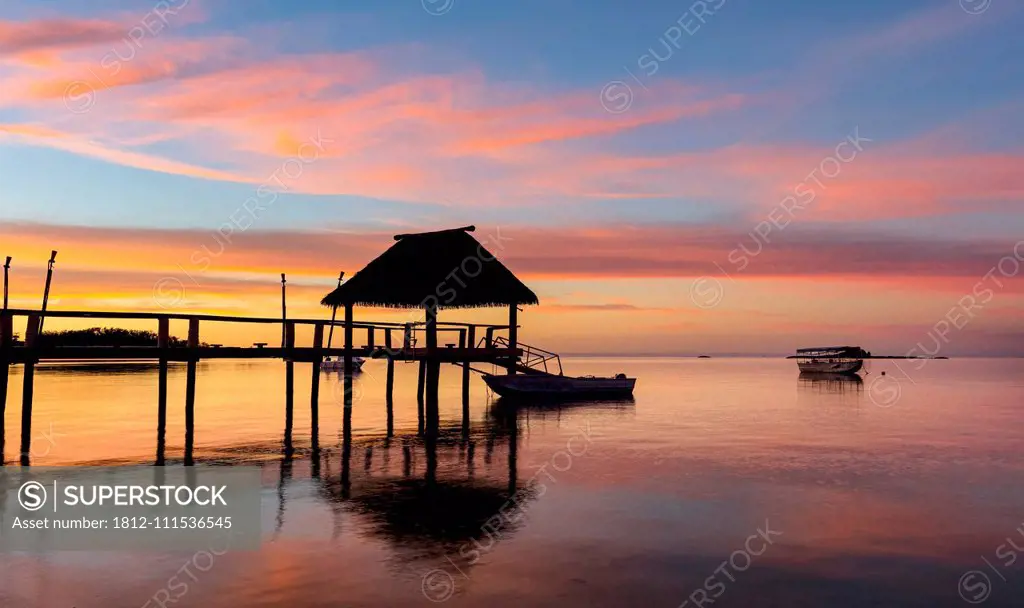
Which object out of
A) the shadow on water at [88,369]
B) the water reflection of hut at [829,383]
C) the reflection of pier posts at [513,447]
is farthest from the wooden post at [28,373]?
the water reflection of hut at [829,383]

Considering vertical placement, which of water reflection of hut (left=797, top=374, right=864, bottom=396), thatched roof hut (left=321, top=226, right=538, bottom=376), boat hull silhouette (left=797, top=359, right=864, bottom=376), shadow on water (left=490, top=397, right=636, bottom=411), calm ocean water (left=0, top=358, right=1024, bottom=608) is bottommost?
calm ocean water (left=0, top=358, right=1024, bottom=608)

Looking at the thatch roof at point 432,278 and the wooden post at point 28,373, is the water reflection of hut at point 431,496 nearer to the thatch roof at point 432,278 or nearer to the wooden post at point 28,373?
the thatch roof at point 432,278

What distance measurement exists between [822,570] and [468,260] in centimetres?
2071

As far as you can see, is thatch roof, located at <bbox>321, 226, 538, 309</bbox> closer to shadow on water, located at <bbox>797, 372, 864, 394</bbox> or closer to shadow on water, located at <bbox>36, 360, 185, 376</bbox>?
shadow on water, located at <bbox>797, 372, 864, 394</bbox>

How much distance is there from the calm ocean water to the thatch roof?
14.9 ft

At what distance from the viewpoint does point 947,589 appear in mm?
10078

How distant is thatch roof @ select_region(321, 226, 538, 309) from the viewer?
29.4 meters

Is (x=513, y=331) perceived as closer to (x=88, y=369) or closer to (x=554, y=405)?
(x=554, y=405)

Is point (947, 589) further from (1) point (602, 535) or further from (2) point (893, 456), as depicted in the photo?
(2) point (893, 456)

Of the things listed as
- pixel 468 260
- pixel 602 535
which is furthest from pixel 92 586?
pixel 468 260

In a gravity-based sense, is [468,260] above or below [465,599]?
above

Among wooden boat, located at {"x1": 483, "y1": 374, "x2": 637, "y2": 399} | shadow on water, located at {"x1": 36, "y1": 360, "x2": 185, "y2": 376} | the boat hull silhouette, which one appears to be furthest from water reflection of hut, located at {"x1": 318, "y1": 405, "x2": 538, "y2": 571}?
the boat hull silhouette

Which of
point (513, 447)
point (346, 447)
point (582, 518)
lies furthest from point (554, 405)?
point (582, 518)

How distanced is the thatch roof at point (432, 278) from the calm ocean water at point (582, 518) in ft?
14.9
